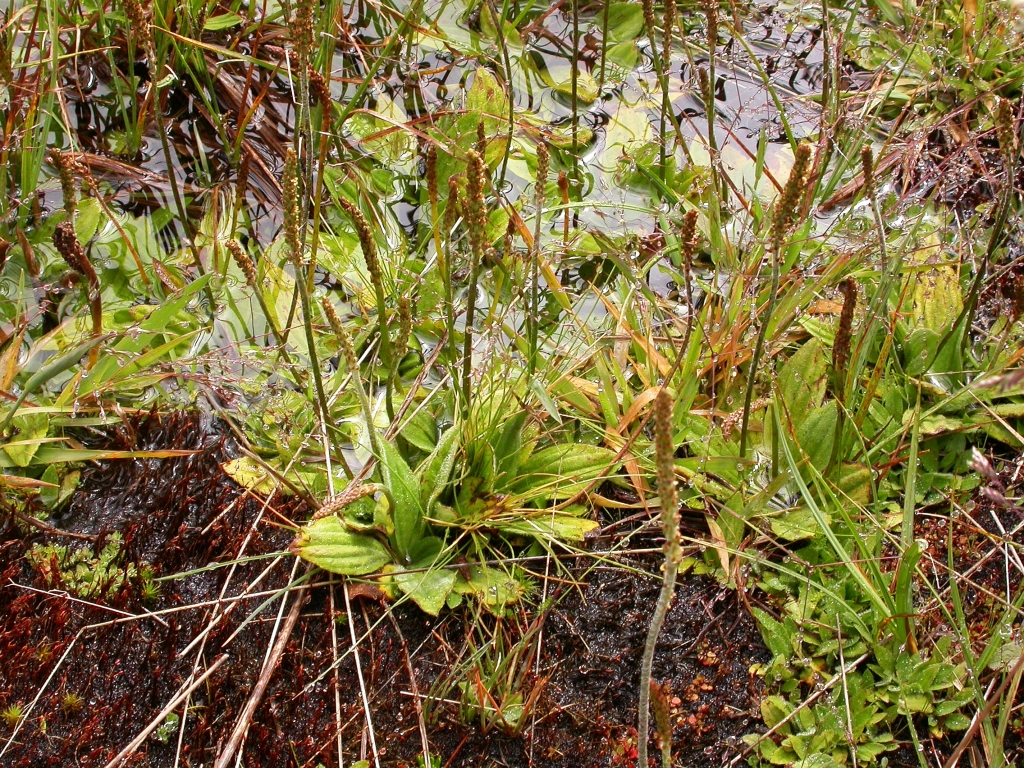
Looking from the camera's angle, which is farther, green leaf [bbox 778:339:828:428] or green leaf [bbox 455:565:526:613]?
green leaf [bbox 778:339:828:428]

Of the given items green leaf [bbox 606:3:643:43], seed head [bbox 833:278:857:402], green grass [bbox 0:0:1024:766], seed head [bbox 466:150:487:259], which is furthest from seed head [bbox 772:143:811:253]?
green leaf [bbox 606:3:643:43]

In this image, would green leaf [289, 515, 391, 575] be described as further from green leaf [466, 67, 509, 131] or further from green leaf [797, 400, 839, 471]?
green leaf [466, 67, 509, 131]

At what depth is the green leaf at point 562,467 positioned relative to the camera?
2307mm

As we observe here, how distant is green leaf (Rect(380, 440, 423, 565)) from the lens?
212 cm

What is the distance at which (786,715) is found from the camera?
79.9 inches

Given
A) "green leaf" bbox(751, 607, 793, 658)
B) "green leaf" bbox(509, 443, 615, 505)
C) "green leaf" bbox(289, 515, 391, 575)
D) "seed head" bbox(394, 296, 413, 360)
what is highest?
"seed head" bbox(394, 296, 413, 360)

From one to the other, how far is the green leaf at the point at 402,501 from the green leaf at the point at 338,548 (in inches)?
2.3

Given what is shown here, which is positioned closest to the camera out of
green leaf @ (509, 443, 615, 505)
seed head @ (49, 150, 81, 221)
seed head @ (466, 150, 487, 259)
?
seed head @ (466, 150, 487, 259)

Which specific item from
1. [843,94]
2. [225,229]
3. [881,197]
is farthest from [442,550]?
[843,94]

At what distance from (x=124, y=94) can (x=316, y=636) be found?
2.17 metres

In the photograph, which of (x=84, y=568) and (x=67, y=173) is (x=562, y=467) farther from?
(x=67, y=173)

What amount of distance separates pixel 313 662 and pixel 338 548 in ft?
0.87

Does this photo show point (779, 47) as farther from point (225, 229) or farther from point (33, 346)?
point (33, 346)

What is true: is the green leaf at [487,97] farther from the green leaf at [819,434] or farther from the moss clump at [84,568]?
the moss clump at [84,568]
